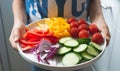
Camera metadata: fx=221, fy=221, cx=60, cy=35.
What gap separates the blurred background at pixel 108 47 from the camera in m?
1.15

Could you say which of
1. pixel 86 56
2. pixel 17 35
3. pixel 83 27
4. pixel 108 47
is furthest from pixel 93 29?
pixel 108 47

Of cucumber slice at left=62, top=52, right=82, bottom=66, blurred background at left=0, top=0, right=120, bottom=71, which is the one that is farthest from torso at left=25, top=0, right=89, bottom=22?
blurred background at left=0, top=0, right=120, bottom=71

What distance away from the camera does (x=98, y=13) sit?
35.5 inches

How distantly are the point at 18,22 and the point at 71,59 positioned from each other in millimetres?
280

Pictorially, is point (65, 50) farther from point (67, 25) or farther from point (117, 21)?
point (117, 21)

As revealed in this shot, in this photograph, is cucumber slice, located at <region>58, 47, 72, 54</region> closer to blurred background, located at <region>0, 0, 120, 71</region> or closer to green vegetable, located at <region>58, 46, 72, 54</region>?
green vegetable, located at <region>58, 46, 72, 54</region>

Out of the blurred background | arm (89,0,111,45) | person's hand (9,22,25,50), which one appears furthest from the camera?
the blurred background

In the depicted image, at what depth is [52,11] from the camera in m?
0.83

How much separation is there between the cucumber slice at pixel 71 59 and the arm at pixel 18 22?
19 cm

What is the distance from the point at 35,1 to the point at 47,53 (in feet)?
0.80

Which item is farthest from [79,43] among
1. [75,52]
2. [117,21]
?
[117,21]

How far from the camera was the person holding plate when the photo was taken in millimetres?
804

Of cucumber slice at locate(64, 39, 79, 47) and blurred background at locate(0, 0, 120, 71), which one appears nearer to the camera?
cucumber slice at locate(64, 39, 79, 47)

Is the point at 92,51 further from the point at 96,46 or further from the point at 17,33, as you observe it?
the point at 17,33
